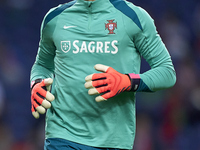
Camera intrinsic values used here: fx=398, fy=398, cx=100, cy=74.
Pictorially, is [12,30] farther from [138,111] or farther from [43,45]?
[43,45]

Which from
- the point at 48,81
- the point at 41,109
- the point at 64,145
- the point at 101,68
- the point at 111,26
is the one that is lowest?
the point at 64,145

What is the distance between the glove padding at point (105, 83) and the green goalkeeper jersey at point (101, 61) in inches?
5.3

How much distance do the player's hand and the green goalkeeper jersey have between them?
0.09 meters

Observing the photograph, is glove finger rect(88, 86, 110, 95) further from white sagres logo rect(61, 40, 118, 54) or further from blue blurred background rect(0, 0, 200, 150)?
blue blurred background rect(0, 0, 200, 150)

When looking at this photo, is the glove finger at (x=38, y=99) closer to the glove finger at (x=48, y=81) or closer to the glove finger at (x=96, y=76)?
the glove finger at (x=48, y=81)

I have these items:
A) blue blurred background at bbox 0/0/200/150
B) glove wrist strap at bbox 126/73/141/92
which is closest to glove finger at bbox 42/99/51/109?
glove wrist strap at bbox 126/73/141/92

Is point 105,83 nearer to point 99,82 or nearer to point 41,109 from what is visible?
point 99,82

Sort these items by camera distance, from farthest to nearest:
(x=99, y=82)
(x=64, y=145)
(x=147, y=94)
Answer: (x=147, y=94)
(x=64, y=145)
(x=99, y=82)

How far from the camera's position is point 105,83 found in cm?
197

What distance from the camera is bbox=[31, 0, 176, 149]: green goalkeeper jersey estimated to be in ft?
6.97

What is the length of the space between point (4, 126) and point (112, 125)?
10.9 ft

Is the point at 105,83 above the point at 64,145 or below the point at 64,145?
above

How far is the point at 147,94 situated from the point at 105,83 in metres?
3.43

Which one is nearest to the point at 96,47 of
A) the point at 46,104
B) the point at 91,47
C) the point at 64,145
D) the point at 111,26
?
the point at 91,47
